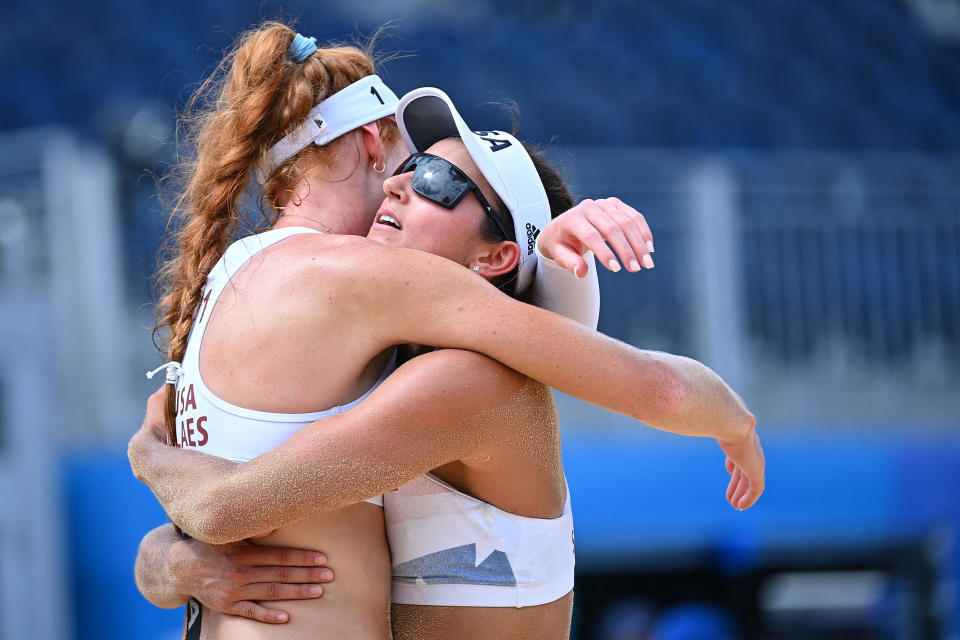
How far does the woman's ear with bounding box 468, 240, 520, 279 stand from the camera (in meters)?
2.21

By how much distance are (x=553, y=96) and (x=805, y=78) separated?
2225 millimetres

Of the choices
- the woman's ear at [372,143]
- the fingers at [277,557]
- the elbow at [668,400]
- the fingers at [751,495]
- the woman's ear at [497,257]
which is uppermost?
the woman's ear at [372,143]

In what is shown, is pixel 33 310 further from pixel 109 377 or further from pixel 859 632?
pixel 859 632

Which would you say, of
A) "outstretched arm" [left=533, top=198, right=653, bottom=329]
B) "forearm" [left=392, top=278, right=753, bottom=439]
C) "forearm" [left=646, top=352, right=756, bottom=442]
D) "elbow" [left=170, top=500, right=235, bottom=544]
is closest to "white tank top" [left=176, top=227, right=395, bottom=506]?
"elbow" [left=170, top=500, right=235, bottom=544]

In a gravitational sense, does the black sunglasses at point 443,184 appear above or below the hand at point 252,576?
above

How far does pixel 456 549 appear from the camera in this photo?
6.73 ft

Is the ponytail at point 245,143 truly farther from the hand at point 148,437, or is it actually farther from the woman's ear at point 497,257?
the woman's ear at point 497,257

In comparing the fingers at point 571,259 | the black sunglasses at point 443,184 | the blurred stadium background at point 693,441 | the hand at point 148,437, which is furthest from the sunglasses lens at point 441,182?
the blurred stadium background at point 693,441

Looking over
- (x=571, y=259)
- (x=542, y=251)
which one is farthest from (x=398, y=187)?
(x=571, y=259)

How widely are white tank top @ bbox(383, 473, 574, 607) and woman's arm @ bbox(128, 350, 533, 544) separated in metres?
0.14

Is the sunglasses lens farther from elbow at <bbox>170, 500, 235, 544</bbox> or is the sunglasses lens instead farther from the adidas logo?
elbow at <bbox>170, 500, 235, 544</bbox>

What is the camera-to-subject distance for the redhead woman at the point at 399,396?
1.89 meters

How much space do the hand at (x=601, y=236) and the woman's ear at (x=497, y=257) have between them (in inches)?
10.2

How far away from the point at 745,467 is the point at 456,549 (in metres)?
0.57
